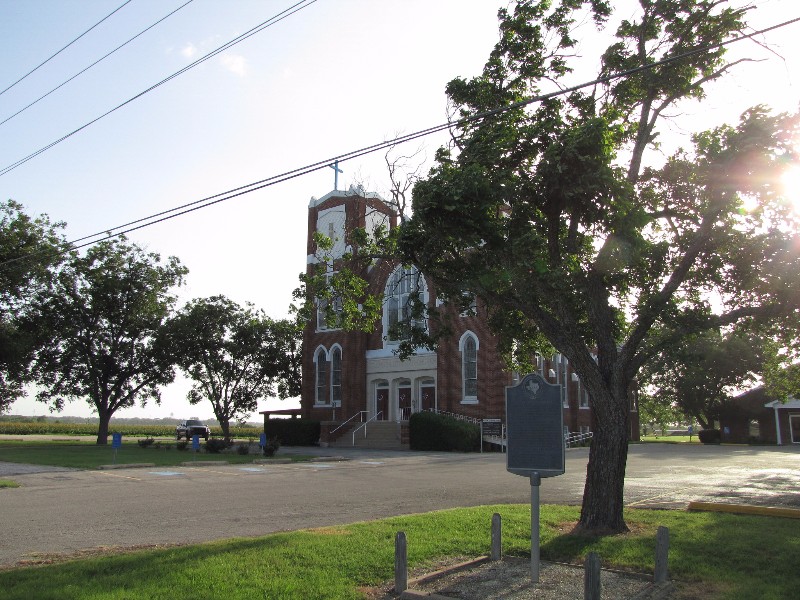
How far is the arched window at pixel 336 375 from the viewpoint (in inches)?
1715

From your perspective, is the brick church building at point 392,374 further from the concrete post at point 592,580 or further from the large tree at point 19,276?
the concrete post at point 592,580

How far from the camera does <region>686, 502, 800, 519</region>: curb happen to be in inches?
475

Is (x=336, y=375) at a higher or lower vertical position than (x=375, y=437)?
higher

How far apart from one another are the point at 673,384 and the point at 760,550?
5230cm

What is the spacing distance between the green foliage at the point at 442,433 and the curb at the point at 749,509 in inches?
842

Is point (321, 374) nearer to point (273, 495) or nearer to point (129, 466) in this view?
point (129, 466)

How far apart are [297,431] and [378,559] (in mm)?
34550

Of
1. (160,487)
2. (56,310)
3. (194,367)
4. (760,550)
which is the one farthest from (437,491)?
(194,367)

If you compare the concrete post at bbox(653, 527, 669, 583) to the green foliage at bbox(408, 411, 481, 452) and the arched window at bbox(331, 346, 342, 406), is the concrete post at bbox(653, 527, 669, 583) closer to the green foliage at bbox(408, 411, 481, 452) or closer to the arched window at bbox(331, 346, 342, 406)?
the green foliage at bbox(408, 411, 481, 452)

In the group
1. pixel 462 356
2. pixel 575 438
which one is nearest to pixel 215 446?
pixel 462 356

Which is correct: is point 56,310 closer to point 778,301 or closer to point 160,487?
point 160,487

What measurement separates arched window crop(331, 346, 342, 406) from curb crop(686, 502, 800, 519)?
31.8 metres

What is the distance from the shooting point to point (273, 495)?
1577 cm

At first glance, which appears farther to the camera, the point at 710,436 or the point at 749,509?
the point at 710,436
